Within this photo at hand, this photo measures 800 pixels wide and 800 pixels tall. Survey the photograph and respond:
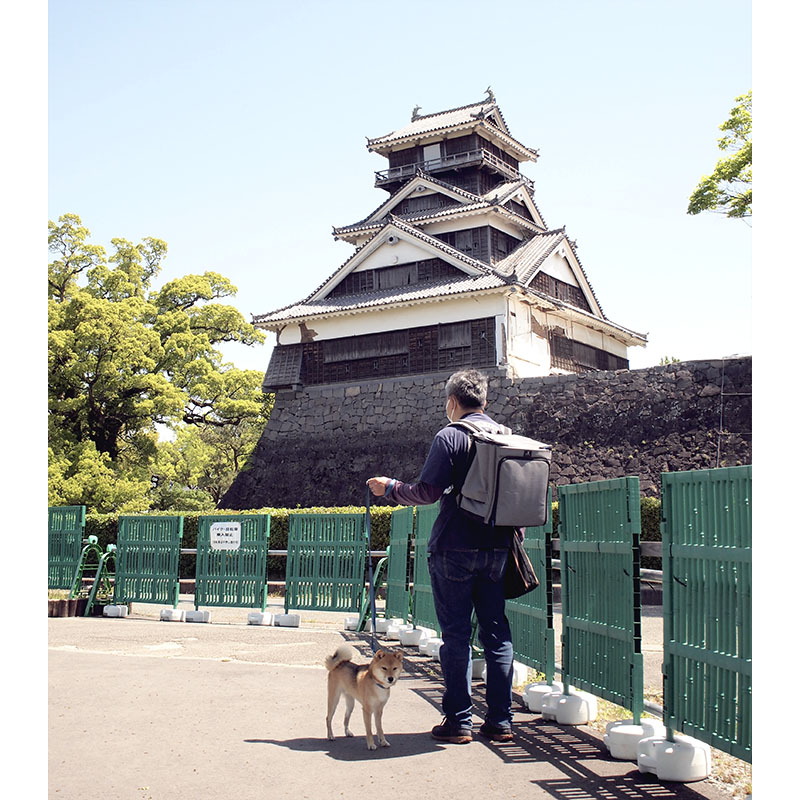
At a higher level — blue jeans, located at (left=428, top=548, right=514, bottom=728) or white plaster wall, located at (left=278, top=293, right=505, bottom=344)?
white plaster wall, located at (left=278, top=293, right=505, bottom=344)

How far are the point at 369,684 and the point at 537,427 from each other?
75.2ft

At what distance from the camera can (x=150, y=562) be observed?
1468 cm

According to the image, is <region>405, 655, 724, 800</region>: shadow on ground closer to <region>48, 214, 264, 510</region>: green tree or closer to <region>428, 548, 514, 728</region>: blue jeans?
<region>428, 548, 514, 728</region>: blue jeans

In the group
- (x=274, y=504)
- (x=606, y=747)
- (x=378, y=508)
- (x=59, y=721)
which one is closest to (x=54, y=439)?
(x=274, y=504)

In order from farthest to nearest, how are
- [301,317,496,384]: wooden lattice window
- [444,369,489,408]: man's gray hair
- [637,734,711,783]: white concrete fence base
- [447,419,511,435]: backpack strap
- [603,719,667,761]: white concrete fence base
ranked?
[301,317,496,384]: wooden lattice window → [444,369,489,408]: man's gray hair → [447,419,511,435]: backpack strap → [603,719,667,761]: white concrete fence base → [637,734,711,783]: white concrete fence base

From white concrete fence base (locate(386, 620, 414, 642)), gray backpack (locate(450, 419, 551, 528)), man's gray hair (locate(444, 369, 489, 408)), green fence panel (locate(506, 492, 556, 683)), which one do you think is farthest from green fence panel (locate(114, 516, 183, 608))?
gray backpack (locate(450, 419, 551, 528))

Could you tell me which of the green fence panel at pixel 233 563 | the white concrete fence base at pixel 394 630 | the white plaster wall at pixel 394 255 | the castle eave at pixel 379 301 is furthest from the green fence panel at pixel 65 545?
the white plaster wall at pixel 394 255

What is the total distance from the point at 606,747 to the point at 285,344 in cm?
2900

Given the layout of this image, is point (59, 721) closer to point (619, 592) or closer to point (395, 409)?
point (619, 592)

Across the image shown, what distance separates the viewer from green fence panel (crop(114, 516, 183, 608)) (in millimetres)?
14422

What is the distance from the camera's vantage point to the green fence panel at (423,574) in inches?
371

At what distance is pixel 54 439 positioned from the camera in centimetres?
2922

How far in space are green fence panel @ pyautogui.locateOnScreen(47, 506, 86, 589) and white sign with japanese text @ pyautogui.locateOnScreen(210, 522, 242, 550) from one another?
254 cm
